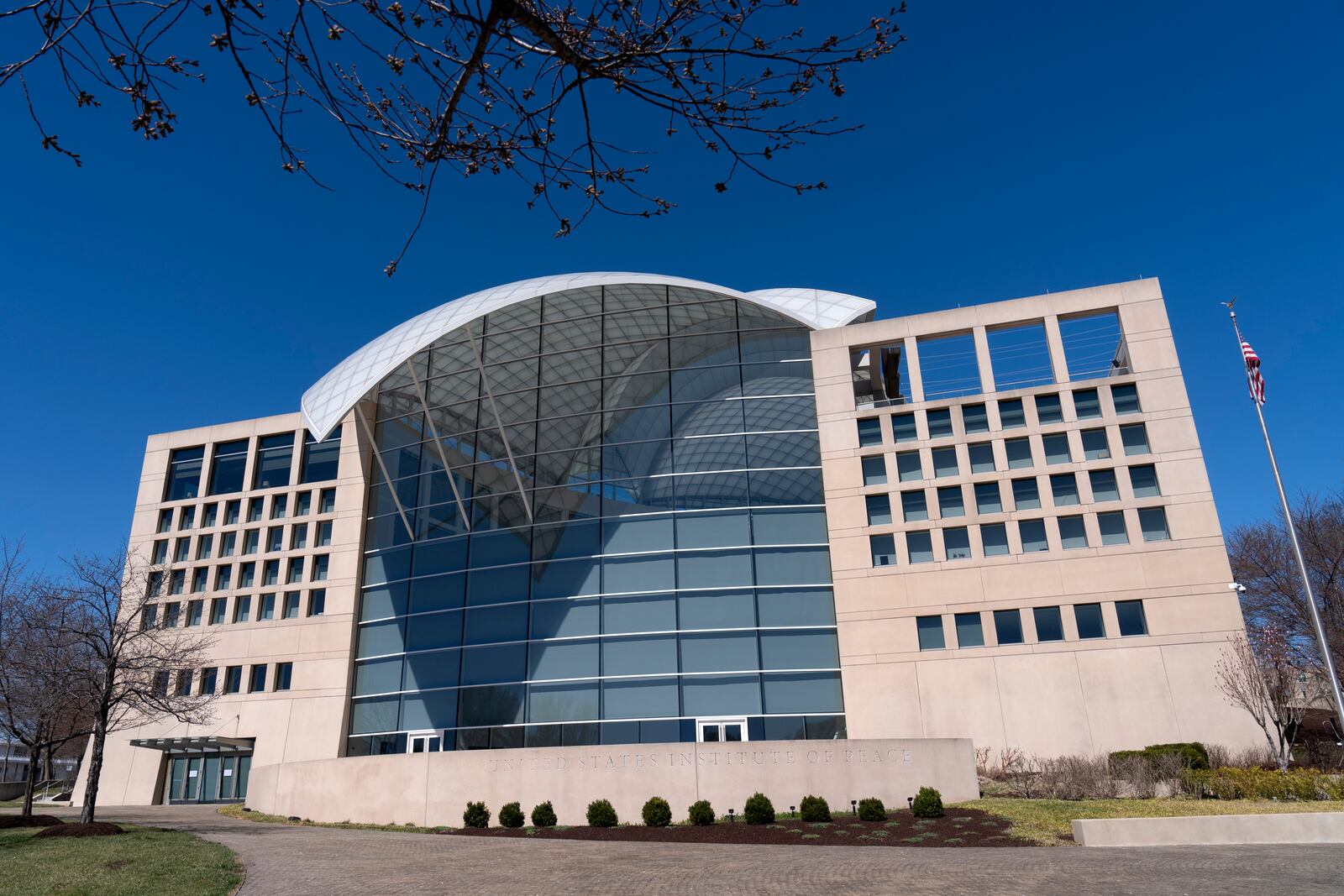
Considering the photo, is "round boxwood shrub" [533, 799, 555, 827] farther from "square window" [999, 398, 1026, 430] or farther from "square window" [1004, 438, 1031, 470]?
"square window" [999, 398, 1026, 430]

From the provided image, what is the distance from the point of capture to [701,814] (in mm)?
24906

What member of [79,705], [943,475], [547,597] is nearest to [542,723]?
[547,597]

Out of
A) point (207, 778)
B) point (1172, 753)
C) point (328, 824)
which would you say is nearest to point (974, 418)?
point (1172, 753)

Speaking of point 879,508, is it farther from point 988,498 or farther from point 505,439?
point 505,439

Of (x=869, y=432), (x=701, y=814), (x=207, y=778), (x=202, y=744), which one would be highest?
(x=869, y=432)

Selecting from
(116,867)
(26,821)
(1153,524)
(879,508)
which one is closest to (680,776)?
(879,508)

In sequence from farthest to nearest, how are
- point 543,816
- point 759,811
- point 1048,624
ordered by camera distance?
point 1048,624, point 543,816, point 759,811

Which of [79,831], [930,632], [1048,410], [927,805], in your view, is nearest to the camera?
[79,831]

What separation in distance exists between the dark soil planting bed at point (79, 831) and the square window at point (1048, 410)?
31.6 metres

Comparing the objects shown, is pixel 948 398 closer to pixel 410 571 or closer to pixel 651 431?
pixel 651 431

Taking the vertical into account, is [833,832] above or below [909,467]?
below

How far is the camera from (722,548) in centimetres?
3559

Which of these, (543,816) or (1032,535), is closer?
(543,816)

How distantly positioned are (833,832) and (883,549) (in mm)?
14704
